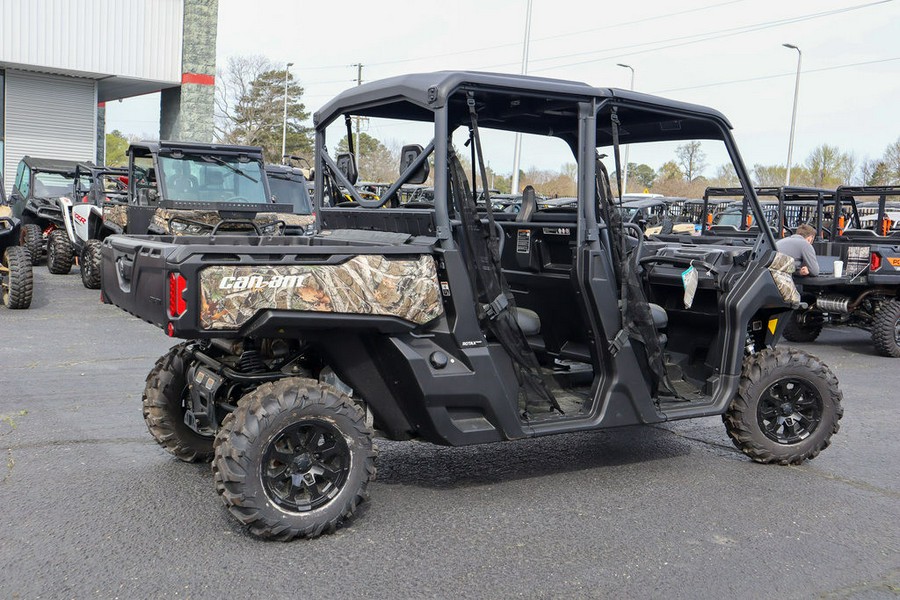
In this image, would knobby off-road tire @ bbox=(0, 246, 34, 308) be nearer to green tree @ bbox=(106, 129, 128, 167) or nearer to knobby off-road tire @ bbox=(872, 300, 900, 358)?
knobby off-road tire @ bbox=(872, 300, 900, 358)

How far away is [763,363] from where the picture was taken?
17.9ft

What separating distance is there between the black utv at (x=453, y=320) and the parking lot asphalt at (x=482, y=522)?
301 millimetres

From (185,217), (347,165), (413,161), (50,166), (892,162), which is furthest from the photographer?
(892,162)

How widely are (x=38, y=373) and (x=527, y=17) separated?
78.7 feet

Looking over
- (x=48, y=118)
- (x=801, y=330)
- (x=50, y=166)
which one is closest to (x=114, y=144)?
(x=48, y=118)

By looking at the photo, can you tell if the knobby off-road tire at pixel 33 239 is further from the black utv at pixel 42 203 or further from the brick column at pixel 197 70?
the brick column at pixel 197 70

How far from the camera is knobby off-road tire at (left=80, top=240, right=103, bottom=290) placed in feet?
42.2

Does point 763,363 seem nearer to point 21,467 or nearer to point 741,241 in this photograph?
point 741,241

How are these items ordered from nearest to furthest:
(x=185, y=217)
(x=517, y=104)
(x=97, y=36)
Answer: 1. (x=517, y=104)
2. (x=185, y=217)
3. (x=97, y=36)

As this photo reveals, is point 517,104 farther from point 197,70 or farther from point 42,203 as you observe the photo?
point 197,70

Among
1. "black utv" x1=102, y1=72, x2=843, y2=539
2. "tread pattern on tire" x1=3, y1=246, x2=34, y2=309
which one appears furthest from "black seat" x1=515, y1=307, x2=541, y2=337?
"tread pattern on tire" x1=3, y1=246, x2=34, y2=309

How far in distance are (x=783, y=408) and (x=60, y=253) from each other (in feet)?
42.7

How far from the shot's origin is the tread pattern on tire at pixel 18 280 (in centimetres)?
1063

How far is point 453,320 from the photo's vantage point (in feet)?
14.6
